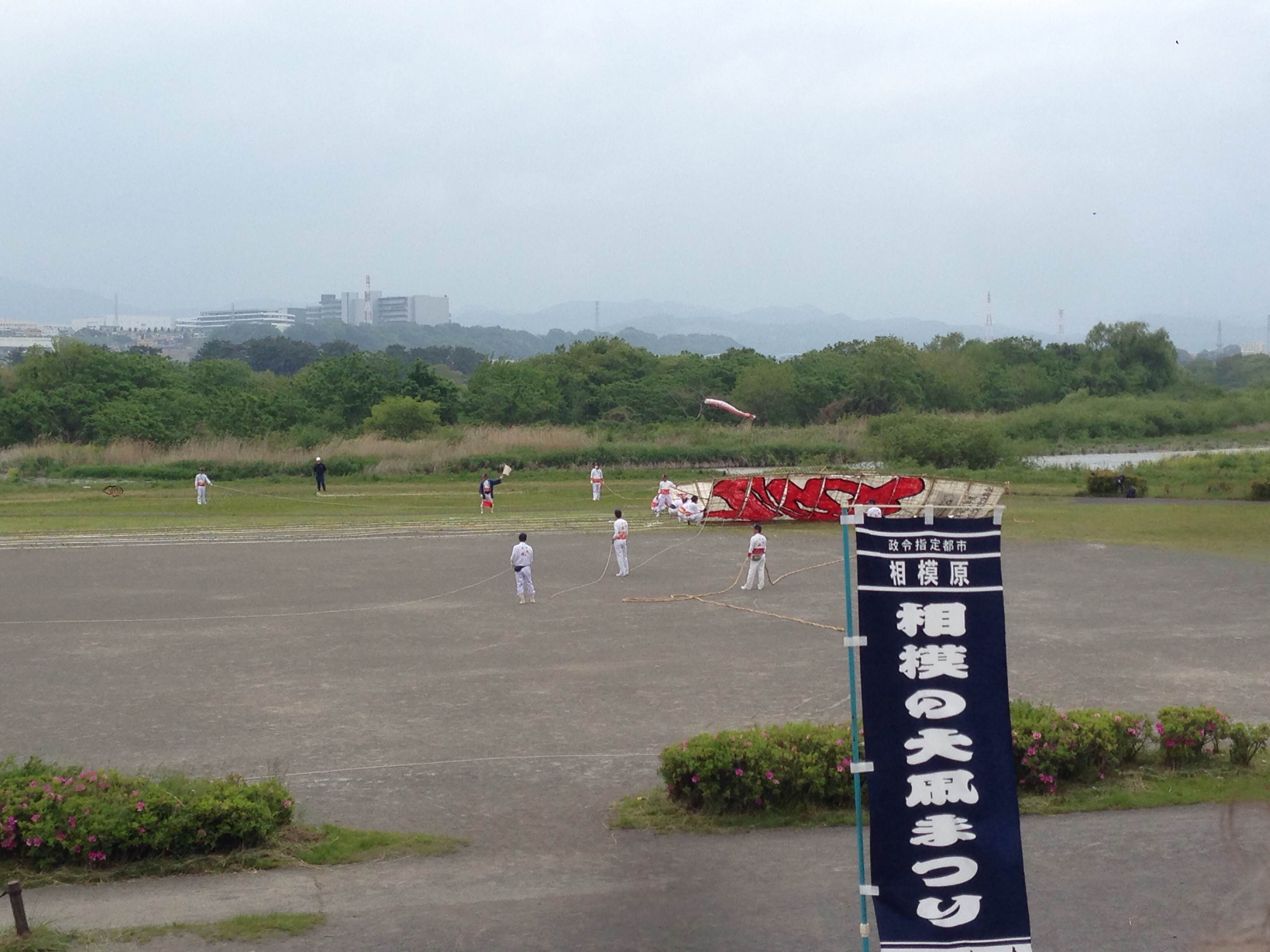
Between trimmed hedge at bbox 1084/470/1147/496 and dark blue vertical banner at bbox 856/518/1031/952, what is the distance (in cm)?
3875

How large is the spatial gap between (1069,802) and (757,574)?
12.5 meters

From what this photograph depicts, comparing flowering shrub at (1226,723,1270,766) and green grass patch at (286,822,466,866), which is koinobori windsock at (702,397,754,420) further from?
green grass patch at (286,822,466,866)

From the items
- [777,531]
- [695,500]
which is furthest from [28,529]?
[777,531]

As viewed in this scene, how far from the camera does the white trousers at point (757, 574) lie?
23938 mm

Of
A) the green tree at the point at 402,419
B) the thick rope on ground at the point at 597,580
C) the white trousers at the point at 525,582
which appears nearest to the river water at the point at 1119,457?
the green tree at the point at 402,419

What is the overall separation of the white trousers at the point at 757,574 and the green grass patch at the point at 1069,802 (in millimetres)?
11656

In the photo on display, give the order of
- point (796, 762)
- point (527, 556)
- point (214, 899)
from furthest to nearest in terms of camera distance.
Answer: point (527, 556) → point (796, 762) → point (214, 899)

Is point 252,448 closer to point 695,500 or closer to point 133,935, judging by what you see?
point 695,500

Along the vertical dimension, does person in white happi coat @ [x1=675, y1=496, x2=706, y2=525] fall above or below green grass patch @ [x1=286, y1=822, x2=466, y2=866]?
above

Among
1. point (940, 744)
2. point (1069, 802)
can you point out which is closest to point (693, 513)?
point (1069, 802)

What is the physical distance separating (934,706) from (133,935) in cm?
659

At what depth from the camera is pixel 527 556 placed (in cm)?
2234

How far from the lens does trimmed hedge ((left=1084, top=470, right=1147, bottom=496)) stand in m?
42.2

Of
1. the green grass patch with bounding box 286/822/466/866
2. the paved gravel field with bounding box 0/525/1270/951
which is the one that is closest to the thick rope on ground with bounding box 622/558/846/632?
the paved gravel field with bounding box 0/525/1270/951
